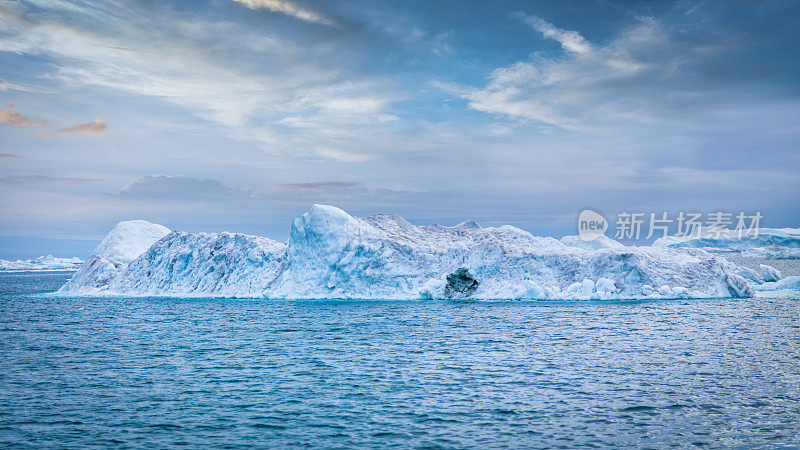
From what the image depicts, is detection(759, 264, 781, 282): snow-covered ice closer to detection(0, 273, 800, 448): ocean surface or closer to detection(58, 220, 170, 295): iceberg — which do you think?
detection(0, 273, 800, 448): ocean surface

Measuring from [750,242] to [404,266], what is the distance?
537ft

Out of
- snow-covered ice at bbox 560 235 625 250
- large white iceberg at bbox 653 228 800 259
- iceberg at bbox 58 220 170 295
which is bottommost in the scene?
iceberg at bbox 58 220 170 295

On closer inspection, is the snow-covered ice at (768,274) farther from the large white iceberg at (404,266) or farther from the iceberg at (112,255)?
the iceberg at (112,255)

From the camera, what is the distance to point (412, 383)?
20516 mm

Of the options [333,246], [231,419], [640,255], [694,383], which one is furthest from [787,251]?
[231,419]

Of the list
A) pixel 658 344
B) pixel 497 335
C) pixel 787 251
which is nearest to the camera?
pixel 658 344

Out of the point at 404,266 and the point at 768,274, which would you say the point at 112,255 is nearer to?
the point at 404,266

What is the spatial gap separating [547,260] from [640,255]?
8.73 m

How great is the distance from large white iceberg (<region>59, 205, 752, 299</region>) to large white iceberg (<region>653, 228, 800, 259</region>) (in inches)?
5041

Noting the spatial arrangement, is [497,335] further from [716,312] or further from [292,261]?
[292,261]

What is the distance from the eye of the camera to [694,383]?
19531 mm

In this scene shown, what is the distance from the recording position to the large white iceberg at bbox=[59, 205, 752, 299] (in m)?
53.1

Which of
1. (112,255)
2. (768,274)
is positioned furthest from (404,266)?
(768,274)

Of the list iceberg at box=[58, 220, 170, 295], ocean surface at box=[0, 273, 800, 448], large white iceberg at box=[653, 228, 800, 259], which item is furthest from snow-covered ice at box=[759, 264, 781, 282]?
large white iceberg at box=[653, 228, 800, 259]
